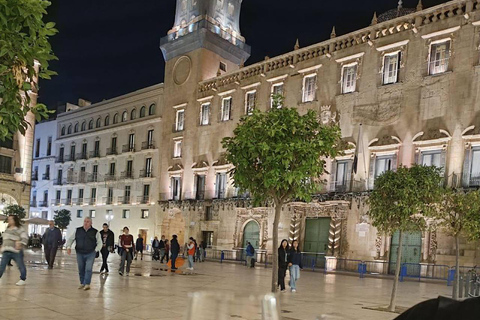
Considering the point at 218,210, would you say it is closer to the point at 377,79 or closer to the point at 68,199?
the point at 377,79

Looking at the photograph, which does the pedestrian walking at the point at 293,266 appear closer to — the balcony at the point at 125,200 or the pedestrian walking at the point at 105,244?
the pedestrian walking at the point at 105,244

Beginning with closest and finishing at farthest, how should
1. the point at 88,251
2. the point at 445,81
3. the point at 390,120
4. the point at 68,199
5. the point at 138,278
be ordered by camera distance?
the point at 88,251
the point at 138,278
the point at 445,81
the point at 390,120
the point at 68,199

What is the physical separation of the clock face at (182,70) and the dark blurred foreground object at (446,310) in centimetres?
4559

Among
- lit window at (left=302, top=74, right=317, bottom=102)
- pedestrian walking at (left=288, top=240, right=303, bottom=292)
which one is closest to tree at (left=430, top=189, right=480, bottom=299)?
pedestrian walking at (left=288, top=240, right=303, bottom=292)

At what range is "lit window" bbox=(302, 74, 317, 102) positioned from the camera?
35875 millimetres

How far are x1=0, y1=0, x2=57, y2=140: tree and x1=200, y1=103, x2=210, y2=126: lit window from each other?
38864 mm

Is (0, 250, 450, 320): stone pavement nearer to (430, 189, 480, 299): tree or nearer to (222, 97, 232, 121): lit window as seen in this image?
(430, 189, 480, 299): tree

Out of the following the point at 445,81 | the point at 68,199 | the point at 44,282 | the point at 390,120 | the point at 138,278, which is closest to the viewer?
the point at 44,282

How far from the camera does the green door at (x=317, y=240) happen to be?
109ft

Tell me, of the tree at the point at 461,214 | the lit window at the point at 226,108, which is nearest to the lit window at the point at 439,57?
the tree at the point at 461,214

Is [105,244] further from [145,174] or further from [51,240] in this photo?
[145,174]

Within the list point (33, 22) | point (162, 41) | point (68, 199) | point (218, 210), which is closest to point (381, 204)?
point (33, 22)

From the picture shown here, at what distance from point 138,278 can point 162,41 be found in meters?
34.0

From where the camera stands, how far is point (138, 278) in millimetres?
18375
